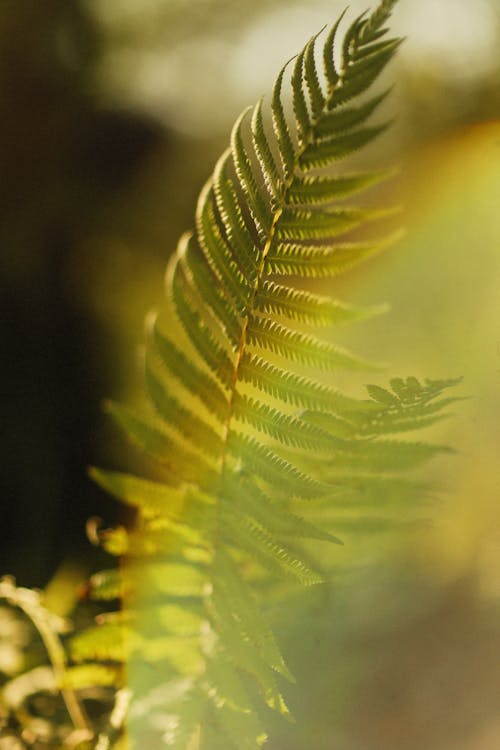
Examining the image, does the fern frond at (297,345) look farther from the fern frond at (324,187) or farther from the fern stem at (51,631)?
the fern stem at (51,631)

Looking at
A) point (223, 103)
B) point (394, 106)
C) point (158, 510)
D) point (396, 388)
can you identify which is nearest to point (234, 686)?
point (158, 510)

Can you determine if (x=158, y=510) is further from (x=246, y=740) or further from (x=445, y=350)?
(x=445, y=350)

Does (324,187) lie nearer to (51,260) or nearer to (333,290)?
(333,290)

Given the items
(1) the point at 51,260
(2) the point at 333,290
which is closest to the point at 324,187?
(2) the point at 333,290

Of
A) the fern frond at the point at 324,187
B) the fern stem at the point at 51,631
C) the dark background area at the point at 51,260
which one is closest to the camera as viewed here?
the fern frond at the point at 324,187

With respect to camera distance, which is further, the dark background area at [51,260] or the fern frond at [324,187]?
the dark background area at [51,260]

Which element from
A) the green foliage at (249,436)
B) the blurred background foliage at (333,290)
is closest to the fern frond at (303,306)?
the green foliage at (249,436)
